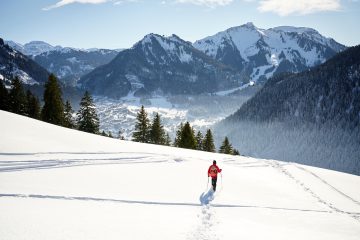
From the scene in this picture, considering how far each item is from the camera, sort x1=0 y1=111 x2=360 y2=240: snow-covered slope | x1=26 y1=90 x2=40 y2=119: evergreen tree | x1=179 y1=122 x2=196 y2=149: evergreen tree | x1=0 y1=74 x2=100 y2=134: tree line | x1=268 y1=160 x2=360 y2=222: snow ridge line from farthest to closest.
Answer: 1. x1=179 y1=122 x2=196 y2=149: evergreen tree
2. x1=26 y1=90 x2=40 y2=119: evergreen tree
3. x1=0 y1=74 x2=100 y2=134: tree line
4. x1=268 y1=160 x2=360 y2=222: snow ridge line
5. x1=0 y1=111 x2=360 y2=240: snow-covered slope

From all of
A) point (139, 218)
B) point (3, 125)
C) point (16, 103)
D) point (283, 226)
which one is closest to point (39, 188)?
point (139, 218)

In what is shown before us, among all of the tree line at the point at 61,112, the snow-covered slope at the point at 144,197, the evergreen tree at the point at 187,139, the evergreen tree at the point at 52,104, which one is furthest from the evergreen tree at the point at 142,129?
the snow-covered slope at the point at 144,197

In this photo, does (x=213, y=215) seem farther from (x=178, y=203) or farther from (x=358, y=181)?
(x=358, y=181)

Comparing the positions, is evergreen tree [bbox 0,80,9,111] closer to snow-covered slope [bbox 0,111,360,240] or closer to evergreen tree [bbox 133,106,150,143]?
evergreen tree [bbox 133,106,150,143]

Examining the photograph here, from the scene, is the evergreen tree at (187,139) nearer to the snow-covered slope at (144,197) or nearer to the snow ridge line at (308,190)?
the snow ridge line at (308,190)

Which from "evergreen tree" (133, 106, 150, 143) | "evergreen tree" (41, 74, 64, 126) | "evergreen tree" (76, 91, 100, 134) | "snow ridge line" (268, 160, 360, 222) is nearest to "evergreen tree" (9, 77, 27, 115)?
"evergreen tree" (41, 74, 64, 126)

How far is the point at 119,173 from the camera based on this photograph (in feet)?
75.1

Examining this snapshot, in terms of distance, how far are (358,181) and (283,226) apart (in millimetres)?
24152

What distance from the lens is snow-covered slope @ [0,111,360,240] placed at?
13000 mm

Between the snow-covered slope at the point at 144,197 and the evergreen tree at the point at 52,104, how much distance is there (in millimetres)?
23464

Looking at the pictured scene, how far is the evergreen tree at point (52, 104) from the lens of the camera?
5641cm

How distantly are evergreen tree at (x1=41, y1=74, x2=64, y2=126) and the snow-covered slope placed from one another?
23.5 meters

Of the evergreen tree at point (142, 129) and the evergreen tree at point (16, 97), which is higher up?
the evergreen tree at point (16, 97)

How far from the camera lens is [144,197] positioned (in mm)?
18000
